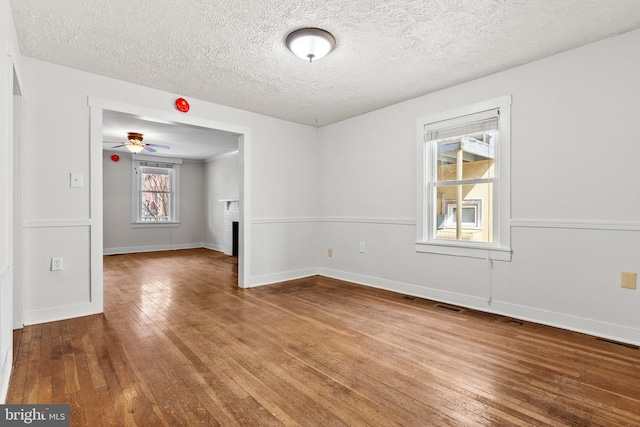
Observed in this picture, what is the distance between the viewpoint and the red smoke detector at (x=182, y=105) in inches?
146

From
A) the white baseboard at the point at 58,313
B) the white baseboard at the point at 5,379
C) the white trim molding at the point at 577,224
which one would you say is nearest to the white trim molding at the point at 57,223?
the white baseboard at the point at 58,313

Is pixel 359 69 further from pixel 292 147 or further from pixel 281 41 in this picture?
pixel 292 147

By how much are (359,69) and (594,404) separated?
2.94 m

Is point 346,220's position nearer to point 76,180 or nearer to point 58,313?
point 76,180

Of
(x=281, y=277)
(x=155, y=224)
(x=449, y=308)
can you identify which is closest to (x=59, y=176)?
(x=281, y=277)

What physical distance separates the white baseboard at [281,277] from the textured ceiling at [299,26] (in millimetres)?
2419

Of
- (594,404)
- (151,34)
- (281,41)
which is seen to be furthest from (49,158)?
(594,404)

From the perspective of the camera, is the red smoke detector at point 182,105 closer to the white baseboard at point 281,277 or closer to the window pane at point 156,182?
the white baseboard at point 281,277

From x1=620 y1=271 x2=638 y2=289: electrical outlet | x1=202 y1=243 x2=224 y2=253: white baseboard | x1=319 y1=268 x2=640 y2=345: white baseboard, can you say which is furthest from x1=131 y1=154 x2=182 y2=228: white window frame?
x1=620 y1=271 x2=638 y2=289: electrical outlet

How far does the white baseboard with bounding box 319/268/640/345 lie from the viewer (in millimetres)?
2537

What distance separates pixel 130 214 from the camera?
7.92m

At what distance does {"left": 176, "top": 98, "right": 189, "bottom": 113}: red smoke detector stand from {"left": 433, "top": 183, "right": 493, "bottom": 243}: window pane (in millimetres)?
3037

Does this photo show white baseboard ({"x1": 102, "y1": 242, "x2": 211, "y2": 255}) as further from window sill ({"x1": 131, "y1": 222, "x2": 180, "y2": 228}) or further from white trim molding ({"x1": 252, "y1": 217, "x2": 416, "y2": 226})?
white trim molding ({"x1": 252, "y1": 217, "x2": 416, "y2": 226})

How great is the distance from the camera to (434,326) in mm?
2855
